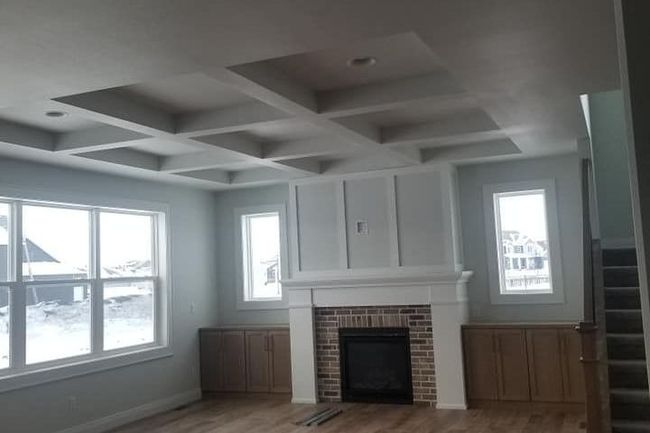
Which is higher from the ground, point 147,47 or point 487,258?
point 147,47

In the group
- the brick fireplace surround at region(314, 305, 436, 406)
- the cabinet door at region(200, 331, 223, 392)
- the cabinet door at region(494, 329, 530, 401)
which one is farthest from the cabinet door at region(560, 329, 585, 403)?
the cabinet door at region(200, 331, 223, 392)

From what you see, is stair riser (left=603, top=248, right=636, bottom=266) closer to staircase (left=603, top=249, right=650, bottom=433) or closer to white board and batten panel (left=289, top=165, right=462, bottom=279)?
staircase (left=603, top=249, right=650, bottom=433)

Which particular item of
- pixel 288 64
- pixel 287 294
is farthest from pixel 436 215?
pixel 288 64

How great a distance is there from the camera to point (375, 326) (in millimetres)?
7129

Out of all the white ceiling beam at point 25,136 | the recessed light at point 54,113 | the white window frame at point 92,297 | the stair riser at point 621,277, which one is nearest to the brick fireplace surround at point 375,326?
the white window frame at point 92,297

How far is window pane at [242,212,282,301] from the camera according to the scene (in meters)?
8.14

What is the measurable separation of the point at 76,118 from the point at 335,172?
128 inches

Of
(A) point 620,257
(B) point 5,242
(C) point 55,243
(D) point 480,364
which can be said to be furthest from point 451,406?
(B) point 5,242

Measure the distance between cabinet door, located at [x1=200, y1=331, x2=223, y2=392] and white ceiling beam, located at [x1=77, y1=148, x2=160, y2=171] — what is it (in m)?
2.47

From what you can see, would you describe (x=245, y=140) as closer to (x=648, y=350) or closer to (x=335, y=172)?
(x=335, y=172)

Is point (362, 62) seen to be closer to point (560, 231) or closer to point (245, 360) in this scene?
point (560, 231)

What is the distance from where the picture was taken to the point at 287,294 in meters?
7.84

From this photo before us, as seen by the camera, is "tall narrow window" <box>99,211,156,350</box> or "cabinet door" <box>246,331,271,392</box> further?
"cabinet door" <box>246,331,271,392</box>

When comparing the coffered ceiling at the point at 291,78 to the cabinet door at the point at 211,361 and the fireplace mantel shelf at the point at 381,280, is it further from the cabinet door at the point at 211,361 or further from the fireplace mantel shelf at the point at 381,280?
the cabinet door at the point at 211,361
